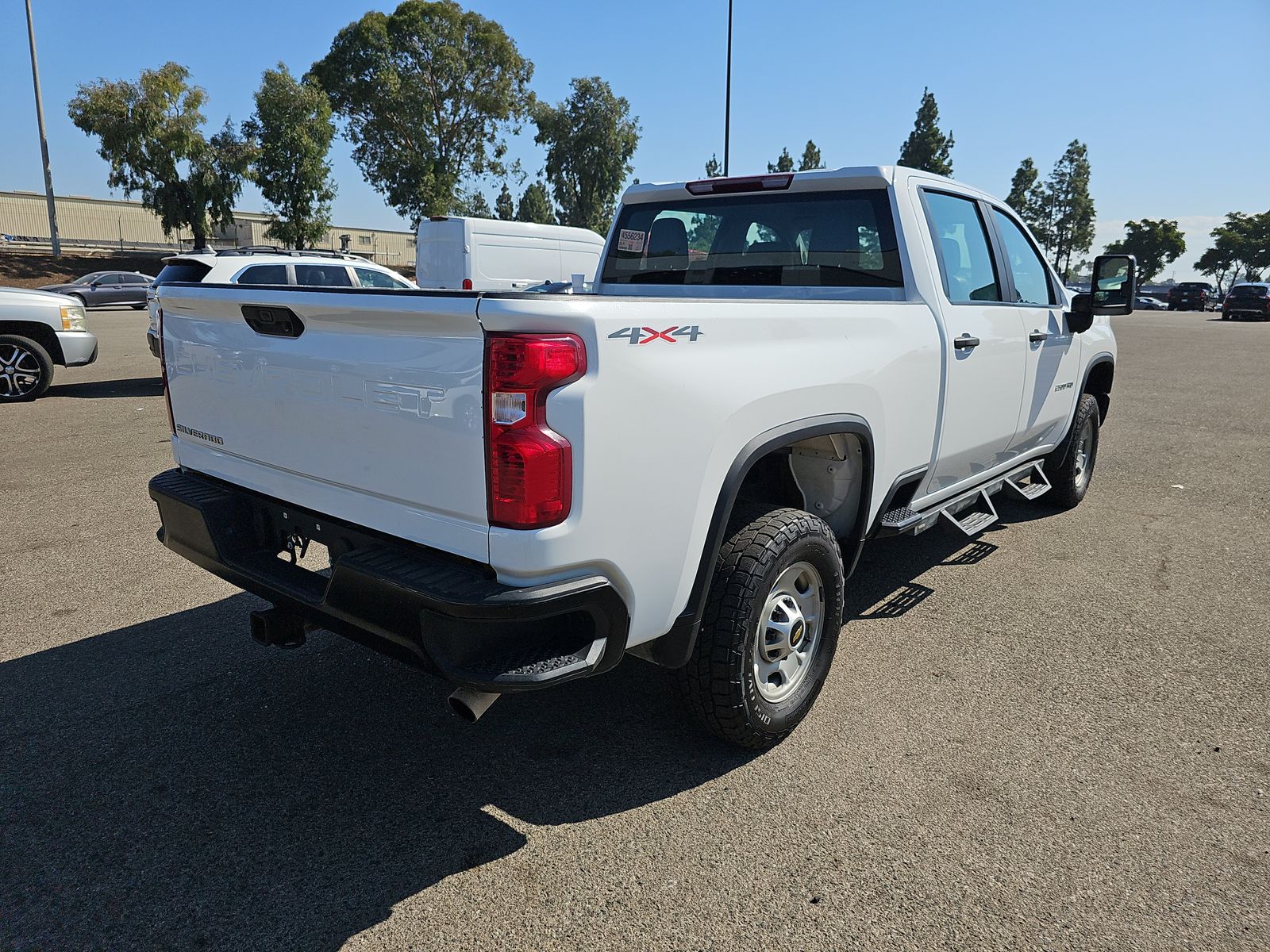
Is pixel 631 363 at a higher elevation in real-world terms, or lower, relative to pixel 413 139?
lower

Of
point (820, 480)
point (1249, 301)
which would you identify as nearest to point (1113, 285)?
point (820, 480)

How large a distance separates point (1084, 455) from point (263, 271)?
9.76 metres

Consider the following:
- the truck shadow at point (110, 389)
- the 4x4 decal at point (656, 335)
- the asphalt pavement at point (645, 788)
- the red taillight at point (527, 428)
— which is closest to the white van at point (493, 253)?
the truck shadow at point (110, 389)

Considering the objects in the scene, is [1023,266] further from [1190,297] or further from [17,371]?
[1190,297]

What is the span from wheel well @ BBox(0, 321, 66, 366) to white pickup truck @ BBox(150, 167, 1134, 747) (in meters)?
9.21

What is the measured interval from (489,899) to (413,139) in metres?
55.2

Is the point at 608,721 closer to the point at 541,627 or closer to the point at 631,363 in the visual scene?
the point at 541,627

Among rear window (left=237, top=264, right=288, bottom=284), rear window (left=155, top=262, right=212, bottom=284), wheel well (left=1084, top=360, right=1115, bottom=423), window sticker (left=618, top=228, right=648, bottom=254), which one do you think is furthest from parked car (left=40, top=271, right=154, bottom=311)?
wheel well (left=1084, top=360, right=1115, bottom=423)

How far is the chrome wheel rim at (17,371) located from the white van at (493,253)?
581 centimetres

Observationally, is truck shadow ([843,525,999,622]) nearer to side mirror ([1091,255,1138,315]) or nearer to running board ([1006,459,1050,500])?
running board ([1006,459,1050,500])

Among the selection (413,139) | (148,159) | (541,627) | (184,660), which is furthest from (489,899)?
(413,139)

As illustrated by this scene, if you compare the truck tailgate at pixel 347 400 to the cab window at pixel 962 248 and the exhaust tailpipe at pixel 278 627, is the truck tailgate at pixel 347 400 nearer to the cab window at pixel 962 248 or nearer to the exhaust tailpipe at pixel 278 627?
the exhaust tailpipe at pixel 278 627

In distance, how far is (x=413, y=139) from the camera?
51656 mm

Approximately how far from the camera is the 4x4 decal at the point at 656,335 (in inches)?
88.3
